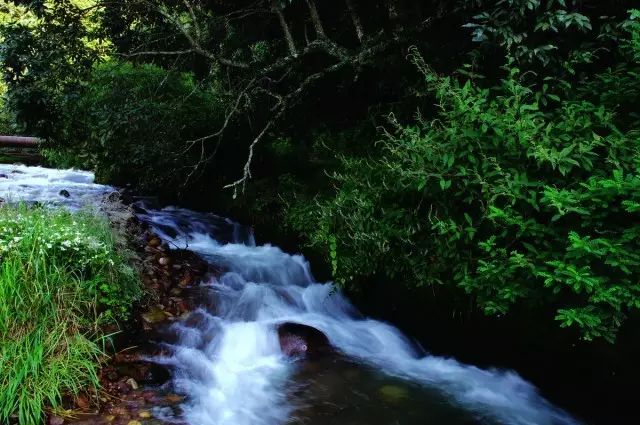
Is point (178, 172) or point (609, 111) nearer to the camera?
point (609, 111)

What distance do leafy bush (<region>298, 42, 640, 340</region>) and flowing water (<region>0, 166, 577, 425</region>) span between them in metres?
1.15

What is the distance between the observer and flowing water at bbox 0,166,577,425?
4379 millimetres

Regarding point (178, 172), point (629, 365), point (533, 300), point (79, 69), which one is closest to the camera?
point (533, 300)

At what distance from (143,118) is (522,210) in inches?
223

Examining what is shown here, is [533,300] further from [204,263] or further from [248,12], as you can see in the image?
[248,12]

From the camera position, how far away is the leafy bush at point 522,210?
2.99 metres

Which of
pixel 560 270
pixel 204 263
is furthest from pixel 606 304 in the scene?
pixel 204 263

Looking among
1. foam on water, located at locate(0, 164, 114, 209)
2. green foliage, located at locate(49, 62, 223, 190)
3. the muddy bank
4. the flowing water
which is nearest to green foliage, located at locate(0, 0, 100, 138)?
green foliage, located at locate(49, 62, 223, 190)

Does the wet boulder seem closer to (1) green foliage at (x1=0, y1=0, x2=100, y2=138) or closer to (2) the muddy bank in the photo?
(2) the muddy bank

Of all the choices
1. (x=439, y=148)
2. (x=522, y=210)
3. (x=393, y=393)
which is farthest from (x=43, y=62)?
(x=522, y=210)

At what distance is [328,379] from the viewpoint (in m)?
4.82

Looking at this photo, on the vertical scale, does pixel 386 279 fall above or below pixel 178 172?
below

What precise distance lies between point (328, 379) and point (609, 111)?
3.36 metres

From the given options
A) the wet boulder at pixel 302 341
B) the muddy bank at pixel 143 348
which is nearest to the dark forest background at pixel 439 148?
the wet boulder at pixel 302 341
